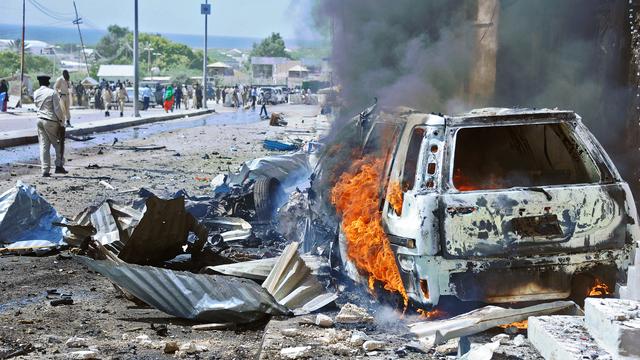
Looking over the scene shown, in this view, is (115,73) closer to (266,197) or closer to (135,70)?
(135,70)

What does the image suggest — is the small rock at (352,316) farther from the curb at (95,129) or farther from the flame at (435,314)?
the curb at (95,129)

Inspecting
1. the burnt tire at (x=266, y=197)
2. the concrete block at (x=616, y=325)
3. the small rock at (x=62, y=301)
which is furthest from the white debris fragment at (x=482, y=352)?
the burnt tire at (x=266, y=197)

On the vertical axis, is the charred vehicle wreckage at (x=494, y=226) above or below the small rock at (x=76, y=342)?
above

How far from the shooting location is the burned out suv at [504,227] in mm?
5133

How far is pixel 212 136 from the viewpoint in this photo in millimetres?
28703

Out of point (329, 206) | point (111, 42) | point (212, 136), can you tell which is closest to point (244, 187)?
point (329, 206)

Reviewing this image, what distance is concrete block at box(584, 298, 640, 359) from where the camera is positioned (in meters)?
3.86

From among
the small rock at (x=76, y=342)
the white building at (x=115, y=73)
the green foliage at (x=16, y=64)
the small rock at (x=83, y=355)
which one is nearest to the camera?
the small rock at (x=83, y=355)

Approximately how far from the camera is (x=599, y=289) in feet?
17.7

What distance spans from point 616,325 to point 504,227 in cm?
134

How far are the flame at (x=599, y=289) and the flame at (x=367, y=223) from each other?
123cm

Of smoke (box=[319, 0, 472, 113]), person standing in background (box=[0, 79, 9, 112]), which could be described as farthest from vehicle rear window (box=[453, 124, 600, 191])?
person standing in background (box=[0, 79, 9, 112])

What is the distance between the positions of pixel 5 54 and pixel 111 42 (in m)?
64.3

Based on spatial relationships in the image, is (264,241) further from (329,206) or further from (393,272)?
(393,272)
